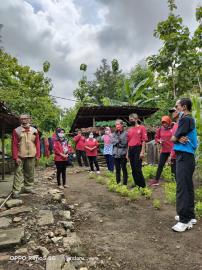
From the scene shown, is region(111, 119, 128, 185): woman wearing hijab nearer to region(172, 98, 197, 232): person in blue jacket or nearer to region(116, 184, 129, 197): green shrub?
region(116, 184, 129, 197): green shrub

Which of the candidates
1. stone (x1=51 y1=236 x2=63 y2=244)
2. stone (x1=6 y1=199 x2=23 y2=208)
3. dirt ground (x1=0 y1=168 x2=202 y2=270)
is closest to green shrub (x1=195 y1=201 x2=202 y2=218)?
dirt ground (x1=0 y1=168 x2=202 y2=270)

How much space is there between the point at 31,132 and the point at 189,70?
9.98 m

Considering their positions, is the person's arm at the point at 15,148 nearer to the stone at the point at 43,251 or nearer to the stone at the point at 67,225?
the stone at the point at 67,225

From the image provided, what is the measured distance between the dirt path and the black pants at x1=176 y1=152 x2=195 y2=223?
11.1 inches

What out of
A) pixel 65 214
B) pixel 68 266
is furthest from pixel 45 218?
pixel 68 266

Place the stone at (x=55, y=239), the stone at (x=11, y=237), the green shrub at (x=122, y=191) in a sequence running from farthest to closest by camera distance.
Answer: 1. the green shrub at (x=122, y=191)
2. the stone at (x=55, y=239)
3. the stone at (x=11, y=237)

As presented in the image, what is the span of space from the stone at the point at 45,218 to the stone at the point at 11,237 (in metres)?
0.53

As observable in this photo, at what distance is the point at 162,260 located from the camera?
343 centimetres

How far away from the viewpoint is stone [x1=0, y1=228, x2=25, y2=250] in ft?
12.1

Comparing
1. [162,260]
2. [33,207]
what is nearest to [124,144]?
[33,207]

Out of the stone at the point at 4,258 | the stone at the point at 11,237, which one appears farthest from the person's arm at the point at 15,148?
the stone at the point at 4,258

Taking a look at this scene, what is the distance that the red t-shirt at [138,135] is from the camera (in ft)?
22.2

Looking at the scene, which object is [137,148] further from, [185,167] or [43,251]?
[43,251]

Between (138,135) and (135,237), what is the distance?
9.90 ft
